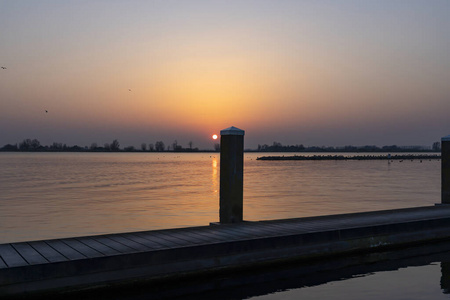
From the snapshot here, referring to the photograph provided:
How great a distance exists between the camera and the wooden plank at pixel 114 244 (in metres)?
7.12

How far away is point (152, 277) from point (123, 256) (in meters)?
0.59

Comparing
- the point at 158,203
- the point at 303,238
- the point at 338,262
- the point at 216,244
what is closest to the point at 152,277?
the point at 216,244

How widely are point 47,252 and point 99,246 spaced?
0.80 meters

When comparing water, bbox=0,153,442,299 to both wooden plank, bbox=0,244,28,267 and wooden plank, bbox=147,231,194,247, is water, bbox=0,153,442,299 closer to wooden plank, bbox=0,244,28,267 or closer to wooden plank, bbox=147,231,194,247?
wooden plank, bbox=147,231,194,247

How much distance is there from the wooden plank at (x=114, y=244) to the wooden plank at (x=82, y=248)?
332 mm

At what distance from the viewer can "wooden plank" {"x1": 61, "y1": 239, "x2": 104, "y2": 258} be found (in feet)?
22.5

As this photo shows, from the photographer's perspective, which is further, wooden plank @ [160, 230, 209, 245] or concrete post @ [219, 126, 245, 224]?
concrete post @ [219, 126, 245, 224]

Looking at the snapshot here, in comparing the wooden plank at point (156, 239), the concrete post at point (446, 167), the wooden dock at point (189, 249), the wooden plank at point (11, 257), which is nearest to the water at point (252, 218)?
the wooden dock at point (189, 249)

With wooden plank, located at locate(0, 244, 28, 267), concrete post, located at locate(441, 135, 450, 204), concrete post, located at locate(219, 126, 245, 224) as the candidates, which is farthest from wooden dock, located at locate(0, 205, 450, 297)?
concrete post, located at locate(441, 135, 450, 204)

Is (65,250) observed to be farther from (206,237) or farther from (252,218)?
(252,218)

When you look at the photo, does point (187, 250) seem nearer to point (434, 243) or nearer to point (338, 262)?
point (338, 262)

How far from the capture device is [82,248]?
7301mm

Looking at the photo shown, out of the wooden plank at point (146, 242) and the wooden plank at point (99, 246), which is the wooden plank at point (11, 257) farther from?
the wooden plank at point (146, 242)

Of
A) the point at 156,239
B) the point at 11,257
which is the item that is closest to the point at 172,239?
the point at 156,239
